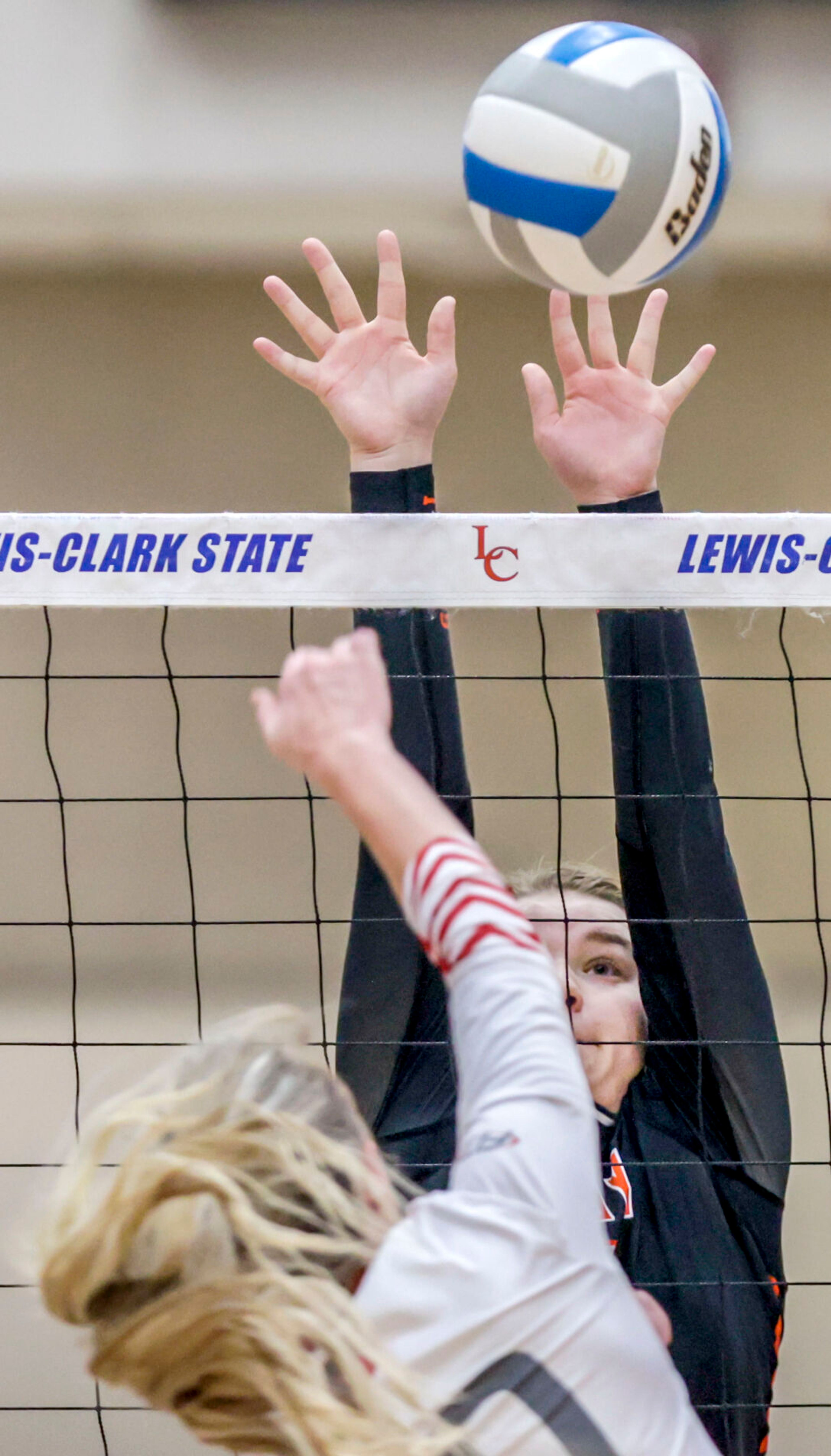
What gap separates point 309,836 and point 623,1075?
253cm

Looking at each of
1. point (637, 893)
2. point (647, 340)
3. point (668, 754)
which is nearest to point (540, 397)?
point (647, 340)

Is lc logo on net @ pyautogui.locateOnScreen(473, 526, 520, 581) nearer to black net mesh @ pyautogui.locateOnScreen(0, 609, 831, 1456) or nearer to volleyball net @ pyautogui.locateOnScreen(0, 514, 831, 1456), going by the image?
volleyball net @ pyautogui.locateOnScreen(0, 514, 831, 1456)

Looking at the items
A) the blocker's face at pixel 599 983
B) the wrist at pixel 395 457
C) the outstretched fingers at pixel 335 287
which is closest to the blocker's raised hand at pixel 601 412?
the wrist at pixel 395 457

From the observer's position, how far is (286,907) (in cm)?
512

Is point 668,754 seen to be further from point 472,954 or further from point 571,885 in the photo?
point 472,954

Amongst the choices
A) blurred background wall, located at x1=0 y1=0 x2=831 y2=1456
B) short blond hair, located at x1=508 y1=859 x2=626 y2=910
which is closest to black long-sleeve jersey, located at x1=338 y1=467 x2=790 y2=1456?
short blond hair, located at x1=508 y1=859 x2=626 y2=910

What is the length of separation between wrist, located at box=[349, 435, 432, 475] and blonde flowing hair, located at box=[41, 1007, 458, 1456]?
1.38m

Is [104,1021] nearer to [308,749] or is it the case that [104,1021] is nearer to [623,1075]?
[623,1075]

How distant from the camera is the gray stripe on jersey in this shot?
1.17 m

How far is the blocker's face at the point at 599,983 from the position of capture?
280 centimetres

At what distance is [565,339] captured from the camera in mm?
2488

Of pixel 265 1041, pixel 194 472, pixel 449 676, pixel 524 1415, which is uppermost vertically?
pixel 194 472

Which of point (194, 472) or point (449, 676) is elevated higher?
point (194, 472)

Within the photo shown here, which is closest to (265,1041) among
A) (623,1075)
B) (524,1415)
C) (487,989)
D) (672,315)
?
(487,989)
